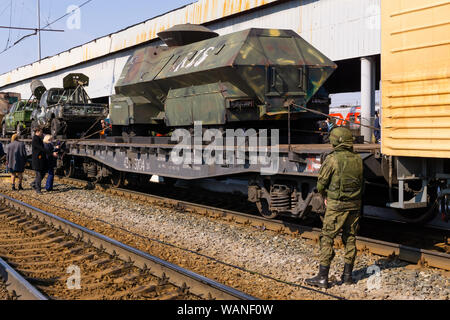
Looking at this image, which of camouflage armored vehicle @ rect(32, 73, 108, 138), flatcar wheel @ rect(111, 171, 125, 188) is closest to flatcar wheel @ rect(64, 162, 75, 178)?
camouflage armored vehicle @ rect(32, 73, 108, 138)

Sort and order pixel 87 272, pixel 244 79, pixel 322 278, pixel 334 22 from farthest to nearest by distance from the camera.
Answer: pixel 334 22 < pixel 244 79 < pixel 87 272 < pixel 322 278

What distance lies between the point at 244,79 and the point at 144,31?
1762cm

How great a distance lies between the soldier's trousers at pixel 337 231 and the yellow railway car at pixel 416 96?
1.19 meters

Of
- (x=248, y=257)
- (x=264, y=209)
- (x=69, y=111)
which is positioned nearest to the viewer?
(x=248, y=257)

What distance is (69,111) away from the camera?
57.8ft

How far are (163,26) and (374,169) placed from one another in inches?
735

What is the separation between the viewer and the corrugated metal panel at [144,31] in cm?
1930

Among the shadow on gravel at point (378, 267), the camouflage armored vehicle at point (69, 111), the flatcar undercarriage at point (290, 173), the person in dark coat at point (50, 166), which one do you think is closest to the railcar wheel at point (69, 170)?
the camouflage armored vehicle at point (69, 111)

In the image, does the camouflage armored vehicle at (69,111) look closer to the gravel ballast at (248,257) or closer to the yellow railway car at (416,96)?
the gravel ballast at (248,257)

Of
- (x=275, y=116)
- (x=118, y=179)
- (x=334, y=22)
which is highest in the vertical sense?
(x=334, y=22)

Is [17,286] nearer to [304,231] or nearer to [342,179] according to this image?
[342,179]

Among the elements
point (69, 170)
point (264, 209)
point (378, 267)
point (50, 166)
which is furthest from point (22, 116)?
point (378, 267)
